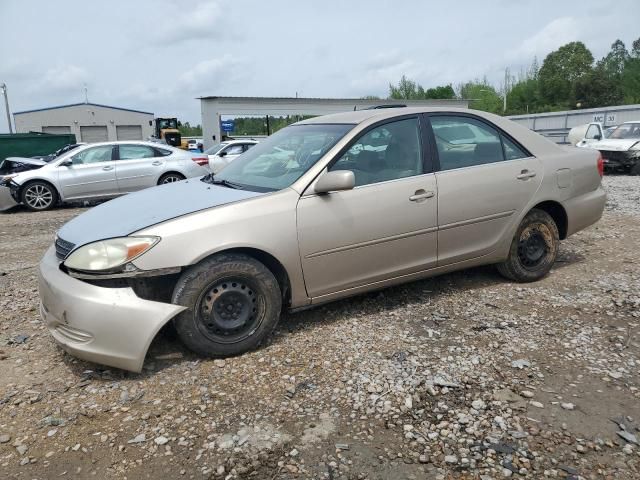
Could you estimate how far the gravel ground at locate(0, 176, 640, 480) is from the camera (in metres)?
2.38

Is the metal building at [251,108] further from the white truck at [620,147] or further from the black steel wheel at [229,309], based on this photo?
the black steel wheel at [229,309]

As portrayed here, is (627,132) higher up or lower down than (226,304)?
higher up

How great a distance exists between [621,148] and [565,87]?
194 ft

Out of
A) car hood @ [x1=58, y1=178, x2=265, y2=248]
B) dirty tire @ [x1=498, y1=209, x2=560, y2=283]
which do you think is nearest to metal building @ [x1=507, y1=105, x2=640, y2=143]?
dirty tire @ [x1=498, y1=209, x2=560, y2=283]

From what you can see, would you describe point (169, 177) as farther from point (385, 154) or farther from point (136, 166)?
point (385, 154)

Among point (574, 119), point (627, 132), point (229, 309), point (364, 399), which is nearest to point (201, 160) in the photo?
point (229, 309)

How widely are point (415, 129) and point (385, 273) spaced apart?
4.11ft

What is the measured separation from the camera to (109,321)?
117 inches

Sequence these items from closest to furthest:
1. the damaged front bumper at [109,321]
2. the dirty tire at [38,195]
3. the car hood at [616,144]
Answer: the damaged front bumper at [109,321] < the dirty tire at [38,195] < the car hood at [616,144]

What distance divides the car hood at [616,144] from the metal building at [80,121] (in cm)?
4792

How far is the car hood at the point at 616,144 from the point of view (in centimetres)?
1412

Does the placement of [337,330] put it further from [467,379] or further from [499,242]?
[499,242]

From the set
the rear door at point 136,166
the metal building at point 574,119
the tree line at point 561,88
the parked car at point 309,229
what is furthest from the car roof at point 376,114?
the tree line at point 561,88

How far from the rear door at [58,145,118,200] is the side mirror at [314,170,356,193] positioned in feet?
30.1
